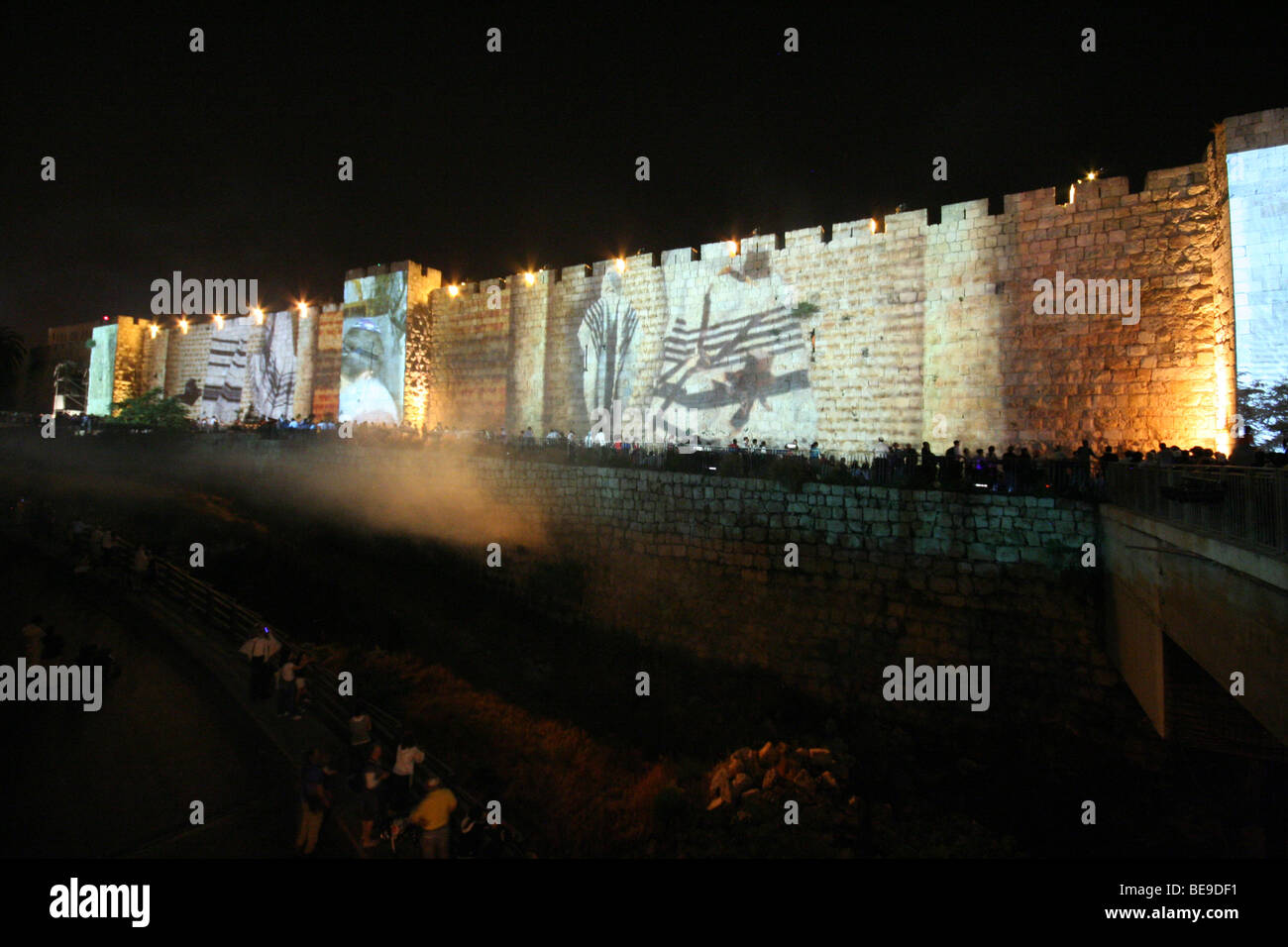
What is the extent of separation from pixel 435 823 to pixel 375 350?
67.0 ft

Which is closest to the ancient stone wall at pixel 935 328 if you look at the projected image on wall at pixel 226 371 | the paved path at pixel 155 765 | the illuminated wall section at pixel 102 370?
the paved path at pixel 155 765

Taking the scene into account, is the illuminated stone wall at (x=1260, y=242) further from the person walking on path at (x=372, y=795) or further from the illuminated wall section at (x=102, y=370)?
the illuminated wall section at (x=102, y=370)

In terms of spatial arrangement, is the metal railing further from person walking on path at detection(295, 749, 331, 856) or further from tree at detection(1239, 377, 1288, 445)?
person walking on path at detection(295, 749, 331, 856)

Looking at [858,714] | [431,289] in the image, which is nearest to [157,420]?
[431,289]

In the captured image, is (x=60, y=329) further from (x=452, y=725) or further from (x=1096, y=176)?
(x=1096, y=176)

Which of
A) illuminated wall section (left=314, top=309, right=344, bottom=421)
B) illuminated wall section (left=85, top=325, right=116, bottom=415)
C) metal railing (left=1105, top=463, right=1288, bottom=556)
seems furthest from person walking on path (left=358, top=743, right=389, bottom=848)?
illuminated wall section (left=85, top=325, right=116, bottom=415)

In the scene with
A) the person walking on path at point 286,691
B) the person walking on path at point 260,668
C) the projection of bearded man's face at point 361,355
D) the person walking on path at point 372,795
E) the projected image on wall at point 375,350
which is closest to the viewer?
the person walking on path at point 372,795

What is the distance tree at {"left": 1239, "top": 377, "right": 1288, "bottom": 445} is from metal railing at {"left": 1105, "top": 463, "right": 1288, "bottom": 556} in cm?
483

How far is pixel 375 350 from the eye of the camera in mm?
22672

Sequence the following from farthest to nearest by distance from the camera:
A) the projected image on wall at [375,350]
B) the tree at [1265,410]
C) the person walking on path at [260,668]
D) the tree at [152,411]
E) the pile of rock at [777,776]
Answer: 1. the tree at [152,411]
2. the projected image on wall at [375,350]
3. the tree at [1265,410]
4. the pile of rock at [777,776]
5. the person walking on path at [260,668]

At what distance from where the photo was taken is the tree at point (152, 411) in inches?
1082

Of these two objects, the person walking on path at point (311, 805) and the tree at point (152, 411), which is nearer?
the person walking on path at point (311, 805)

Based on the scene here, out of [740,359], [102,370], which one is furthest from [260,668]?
[102,370]

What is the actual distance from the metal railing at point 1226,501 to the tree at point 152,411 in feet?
102
